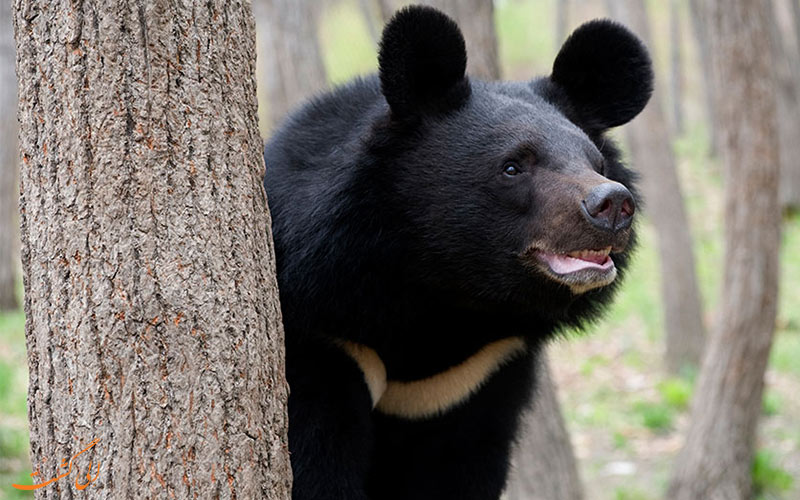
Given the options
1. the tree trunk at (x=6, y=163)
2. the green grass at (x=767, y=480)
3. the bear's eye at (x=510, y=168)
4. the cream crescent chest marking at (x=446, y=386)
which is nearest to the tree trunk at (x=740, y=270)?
the green grass at (x=767, y=480)

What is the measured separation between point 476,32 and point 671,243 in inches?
211

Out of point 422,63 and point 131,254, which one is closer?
point 131,254

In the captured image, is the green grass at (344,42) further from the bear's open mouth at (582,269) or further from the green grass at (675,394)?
the bear's open mouth at (582,269)

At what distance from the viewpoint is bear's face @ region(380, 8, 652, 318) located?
265 cm

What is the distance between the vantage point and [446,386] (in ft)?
10.8

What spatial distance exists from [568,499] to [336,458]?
2.51m

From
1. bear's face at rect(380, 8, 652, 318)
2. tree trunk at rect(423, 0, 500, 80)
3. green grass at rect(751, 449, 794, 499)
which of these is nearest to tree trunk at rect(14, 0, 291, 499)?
bear's face at rect(380, 8, 652, 318)

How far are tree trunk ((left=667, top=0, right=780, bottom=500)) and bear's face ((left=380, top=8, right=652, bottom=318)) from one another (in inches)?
114

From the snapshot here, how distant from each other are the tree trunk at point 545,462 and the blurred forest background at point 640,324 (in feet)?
1.57

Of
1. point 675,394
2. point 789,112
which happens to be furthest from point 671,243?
point 789,112

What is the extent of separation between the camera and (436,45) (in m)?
2.82

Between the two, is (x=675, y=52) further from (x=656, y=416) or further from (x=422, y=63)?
(x=422, y=63)

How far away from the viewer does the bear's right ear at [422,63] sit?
275cm

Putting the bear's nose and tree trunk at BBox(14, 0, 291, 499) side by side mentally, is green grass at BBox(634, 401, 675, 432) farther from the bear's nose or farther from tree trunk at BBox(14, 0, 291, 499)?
tree trunk at BBox(14, 0, 291, 499)
